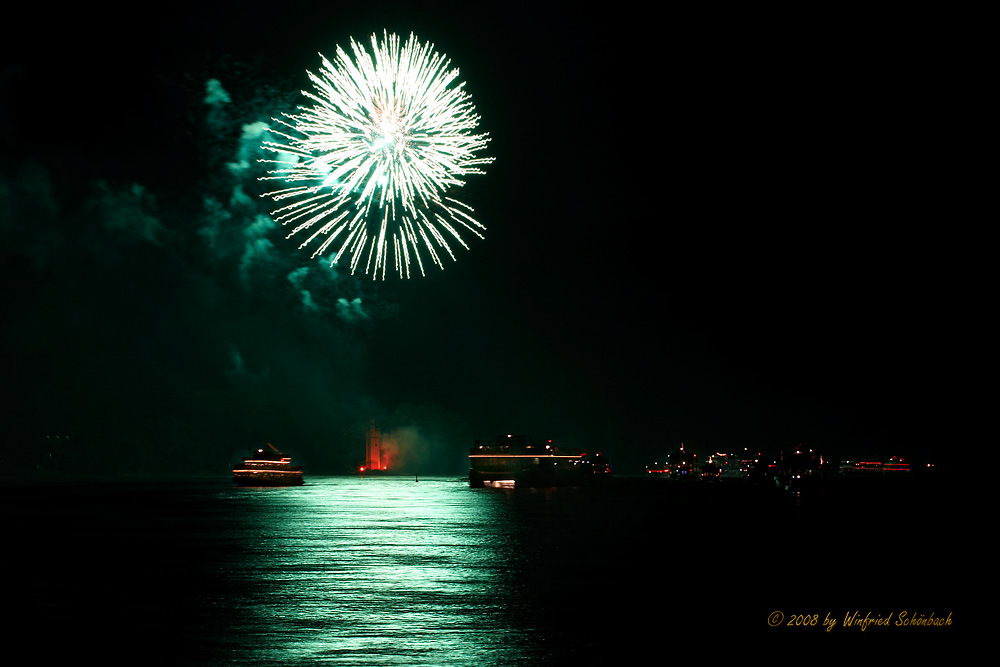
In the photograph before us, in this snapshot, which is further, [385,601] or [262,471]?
[262,471]

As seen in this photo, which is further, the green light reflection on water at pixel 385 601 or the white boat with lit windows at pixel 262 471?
the white boat with lit windows at pixel 262 471

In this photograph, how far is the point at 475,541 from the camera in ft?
140

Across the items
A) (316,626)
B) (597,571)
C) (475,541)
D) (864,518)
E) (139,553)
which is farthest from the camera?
(864,518)

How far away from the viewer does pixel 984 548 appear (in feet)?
135

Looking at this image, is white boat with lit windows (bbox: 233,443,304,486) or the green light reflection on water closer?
the green light reflection on water

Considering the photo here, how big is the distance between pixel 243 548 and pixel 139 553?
453cm

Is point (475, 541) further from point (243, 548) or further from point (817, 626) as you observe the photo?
point (817, 626)

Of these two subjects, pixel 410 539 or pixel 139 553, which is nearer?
pixel 139 553

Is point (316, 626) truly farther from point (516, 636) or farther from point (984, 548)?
point (984, 548)

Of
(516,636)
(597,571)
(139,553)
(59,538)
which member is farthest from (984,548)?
(59,538)

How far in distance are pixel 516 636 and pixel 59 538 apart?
118 ft

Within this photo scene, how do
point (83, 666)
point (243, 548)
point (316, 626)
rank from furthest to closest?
point (243, 548)
point (316, 626)
point (83, 666)

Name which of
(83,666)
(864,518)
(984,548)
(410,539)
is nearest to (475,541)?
(410,539)

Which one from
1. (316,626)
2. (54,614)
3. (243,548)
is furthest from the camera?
(243,548)
